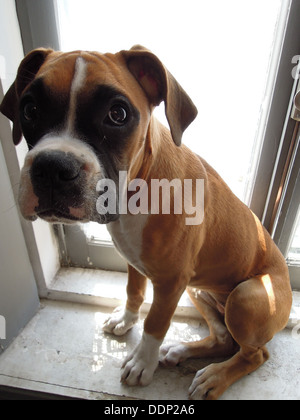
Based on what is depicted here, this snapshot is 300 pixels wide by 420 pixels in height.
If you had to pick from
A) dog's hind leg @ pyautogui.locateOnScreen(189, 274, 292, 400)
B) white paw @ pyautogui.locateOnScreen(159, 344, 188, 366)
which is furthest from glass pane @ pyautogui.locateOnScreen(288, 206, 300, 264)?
white paw @ pyautogui.locateOnScreen(159, 344, 188, 366)

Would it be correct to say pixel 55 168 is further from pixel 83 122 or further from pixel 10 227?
pixel 10 227

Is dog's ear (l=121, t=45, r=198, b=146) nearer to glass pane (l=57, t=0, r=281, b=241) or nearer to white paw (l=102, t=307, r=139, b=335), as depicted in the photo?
glass pane (l=57, t=0, r=281, b=241)

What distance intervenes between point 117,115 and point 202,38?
671 millimetres

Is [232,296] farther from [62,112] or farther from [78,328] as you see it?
[62,112]

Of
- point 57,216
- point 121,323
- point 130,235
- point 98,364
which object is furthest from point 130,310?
point 57,216

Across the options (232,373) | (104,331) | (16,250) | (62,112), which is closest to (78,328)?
(104,331)

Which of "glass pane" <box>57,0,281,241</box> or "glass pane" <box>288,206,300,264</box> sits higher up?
"glass pane" <box>57,0,281,241</box>

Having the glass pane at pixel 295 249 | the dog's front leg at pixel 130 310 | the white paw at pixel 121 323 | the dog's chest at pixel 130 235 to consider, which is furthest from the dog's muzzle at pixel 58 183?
the glass pane at pixel 295 249

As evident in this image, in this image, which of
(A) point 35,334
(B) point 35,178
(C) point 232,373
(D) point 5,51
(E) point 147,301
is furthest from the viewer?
(E) point 147,301

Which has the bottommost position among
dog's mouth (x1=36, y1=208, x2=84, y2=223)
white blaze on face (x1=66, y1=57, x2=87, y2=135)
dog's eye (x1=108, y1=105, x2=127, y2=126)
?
dog's mouth (x1=36, y1=208, x2=84, y2=223)

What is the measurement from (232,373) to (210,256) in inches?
19.6

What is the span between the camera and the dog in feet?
2.71

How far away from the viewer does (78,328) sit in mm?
1566

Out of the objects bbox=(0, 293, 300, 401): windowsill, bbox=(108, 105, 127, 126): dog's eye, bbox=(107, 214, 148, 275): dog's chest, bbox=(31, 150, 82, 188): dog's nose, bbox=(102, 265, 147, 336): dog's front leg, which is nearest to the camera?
bbox=(31, 150, 82, 188): dog's nose
